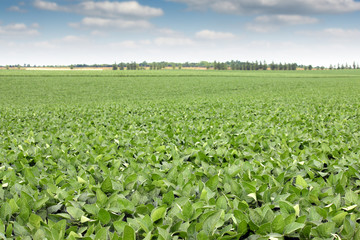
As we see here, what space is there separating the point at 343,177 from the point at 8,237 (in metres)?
2.98

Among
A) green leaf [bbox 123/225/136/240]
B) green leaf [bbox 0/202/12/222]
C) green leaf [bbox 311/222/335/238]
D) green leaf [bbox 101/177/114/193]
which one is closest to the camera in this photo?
green leaf [bbox 123/225/136/240]

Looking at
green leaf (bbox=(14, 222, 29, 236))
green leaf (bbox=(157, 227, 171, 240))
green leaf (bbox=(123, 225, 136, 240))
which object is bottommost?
green leaf (bbox=(14, 222, 29, 236))

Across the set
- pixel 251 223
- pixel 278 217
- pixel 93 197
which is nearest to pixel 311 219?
pixel 278 217

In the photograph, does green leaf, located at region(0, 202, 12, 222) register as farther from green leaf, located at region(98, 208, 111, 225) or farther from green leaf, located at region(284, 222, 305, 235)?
green leaf, located at region(284, 222, 305, 235)

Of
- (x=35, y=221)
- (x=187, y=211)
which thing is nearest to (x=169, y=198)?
(x=187, y=211)

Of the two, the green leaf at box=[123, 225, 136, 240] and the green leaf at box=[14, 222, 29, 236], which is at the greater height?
the green leaf at box=[123, 225, 136, 240]

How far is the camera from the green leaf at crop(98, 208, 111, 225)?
2086mm

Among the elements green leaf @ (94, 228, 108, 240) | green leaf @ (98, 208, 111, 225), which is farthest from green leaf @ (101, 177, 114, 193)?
green leaf @ (94, 228, 108, 240)

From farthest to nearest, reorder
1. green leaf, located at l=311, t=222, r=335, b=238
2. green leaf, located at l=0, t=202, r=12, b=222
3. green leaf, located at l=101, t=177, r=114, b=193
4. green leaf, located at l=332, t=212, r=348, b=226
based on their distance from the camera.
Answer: green leaf, located at l=101, t=177, r=114, b=193 → green leaf, located at l=0, t=202, r=12, b=222 → green leaf, located at l=332, t=212, r=348, b=226 → green leaf, located at l=311, t=222, r=335, b=238

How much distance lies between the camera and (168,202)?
2385mm

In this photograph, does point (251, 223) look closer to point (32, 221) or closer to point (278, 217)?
point (278, 217)

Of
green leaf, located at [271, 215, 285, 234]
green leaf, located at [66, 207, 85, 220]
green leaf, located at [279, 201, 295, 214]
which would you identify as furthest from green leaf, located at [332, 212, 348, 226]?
green leaf, located at [66, 207, 85, 220]

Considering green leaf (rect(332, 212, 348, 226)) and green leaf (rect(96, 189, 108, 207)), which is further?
green leaf (rect(96, 189, 108, 207))

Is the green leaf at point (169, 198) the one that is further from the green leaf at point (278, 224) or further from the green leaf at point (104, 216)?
the green leaf at point (278, 224)
